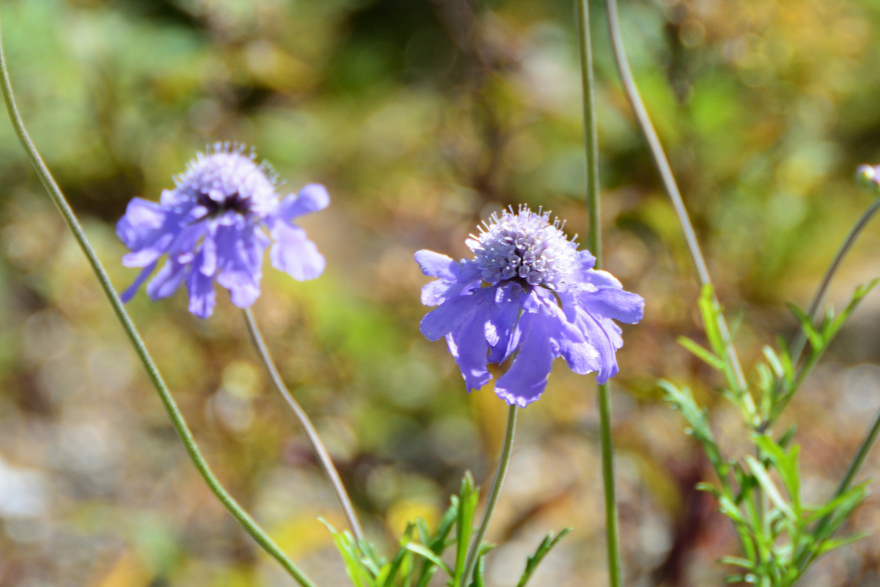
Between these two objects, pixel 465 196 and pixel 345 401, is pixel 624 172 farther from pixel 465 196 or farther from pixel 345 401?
pixel 345 401

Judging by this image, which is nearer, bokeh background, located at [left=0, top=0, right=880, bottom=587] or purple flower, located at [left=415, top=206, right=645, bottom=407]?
purple flower, located at [left=415, top=206, right=645, bottom=407]

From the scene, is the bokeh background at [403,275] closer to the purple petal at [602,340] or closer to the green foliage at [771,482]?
the green foliage at [771,482]

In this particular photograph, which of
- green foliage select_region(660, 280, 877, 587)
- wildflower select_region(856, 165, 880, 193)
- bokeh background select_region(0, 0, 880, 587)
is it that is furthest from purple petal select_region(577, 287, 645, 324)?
bokeh background select_region(0, 0, 880, 587)

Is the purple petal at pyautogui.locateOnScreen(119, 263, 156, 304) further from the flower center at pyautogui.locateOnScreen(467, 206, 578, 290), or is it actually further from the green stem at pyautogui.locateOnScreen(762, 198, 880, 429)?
the green stem at pyautogui.locateOnScreen(762, 198, 880, 429)

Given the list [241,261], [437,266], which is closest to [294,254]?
[241,261]


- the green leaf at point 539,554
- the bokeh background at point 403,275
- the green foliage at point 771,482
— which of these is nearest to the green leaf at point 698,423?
the green foliage at point 771,482

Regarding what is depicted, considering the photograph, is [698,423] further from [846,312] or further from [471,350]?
[471,350]

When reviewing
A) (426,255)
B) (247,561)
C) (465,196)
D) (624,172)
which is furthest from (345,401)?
(426,255)
